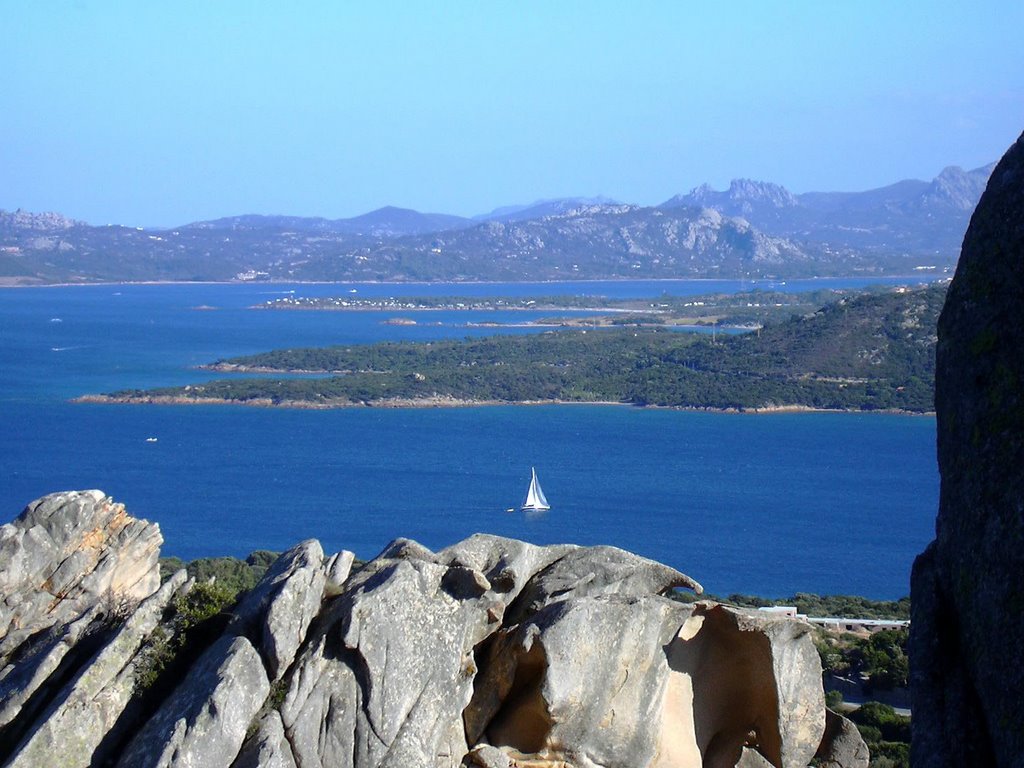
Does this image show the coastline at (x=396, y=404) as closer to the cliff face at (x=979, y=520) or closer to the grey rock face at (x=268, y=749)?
the grey rock face at (x=268, y=749)

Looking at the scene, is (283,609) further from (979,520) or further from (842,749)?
(979,520)

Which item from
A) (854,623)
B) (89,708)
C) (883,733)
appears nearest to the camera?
(89,708)

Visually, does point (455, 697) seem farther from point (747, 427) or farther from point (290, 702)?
Answer: point (747, 427)

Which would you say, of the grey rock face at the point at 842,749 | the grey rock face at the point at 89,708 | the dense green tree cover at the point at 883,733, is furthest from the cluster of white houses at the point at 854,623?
the grey rock face at the point at 89,708

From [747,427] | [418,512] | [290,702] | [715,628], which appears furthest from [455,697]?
[747,427]

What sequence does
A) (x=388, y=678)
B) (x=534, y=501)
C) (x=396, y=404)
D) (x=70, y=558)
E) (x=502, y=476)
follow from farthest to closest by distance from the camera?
(x=396, y=404), (x=502, y=476), (x=534, y=501), (x=70, y=558), (x=388, y=678)

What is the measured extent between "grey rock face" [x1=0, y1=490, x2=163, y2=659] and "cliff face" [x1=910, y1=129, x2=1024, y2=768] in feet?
21.6

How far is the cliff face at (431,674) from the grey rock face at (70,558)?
1445 millimetres

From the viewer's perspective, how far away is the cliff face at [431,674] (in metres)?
6.43

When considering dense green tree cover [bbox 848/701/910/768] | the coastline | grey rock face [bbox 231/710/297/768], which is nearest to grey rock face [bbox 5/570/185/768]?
grey rock face [bbox 231/710/297/768]

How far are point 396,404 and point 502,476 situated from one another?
2582 cm

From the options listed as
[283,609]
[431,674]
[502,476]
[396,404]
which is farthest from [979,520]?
[396,404]

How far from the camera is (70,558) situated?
1045cm

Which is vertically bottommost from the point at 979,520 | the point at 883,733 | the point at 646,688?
the point at 883,733
